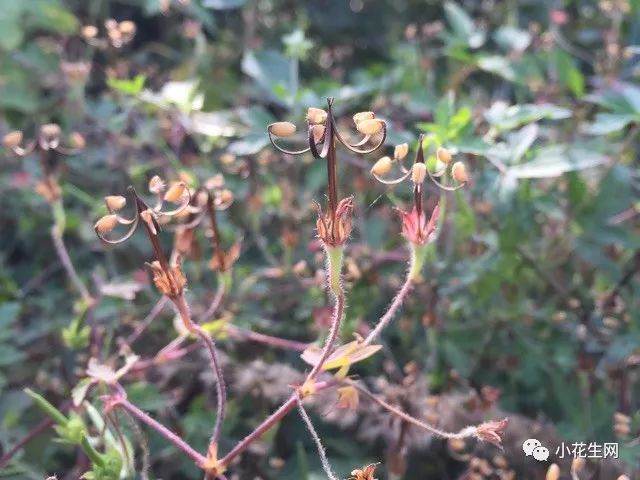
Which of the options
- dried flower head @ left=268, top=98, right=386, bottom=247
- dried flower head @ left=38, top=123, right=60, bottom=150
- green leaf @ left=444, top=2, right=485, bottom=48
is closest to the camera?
dried flower head @ left=268, top=98, right=386, bottom=247

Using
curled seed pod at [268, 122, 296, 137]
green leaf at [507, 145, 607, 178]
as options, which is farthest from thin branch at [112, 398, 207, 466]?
green leaf at [507, 145, 607, 178]

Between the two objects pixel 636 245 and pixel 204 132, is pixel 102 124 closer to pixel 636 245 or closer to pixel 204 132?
pixel 204 132

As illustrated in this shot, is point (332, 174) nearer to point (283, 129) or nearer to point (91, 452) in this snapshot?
point (283, 129)

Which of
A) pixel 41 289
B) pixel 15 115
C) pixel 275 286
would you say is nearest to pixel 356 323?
pixel 275 286

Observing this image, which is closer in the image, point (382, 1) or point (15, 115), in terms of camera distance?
point (15, 115)

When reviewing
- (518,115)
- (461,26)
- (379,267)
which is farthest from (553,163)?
(461,26)

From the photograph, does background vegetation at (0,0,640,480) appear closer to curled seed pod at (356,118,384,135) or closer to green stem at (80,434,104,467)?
green stem at (80,434,104,467)
